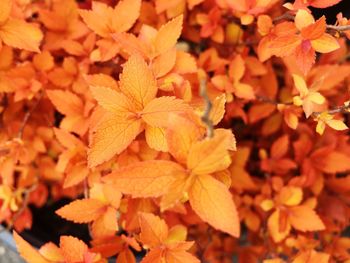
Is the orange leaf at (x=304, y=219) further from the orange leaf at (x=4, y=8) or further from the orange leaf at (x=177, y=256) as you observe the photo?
the orange leaf at (x=4, y=8)

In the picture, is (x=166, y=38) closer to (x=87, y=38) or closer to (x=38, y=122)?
(x=87, y=38)

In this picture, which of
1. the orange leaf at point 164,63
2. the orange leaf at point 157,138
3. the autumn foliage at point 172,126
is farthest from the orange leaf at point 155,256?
the orange leaf at point 164,63

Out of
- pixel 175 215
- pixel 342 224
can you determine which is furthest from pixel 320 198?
pixel 175 215

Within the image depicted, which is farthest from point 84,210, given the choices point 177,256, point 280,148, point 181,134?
point 280,148

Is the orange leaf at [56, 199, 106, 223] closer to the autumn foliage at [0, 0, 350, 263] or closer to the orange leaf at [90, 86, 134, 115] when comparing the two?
the autumn foliage at [0, 0, 350, 263]

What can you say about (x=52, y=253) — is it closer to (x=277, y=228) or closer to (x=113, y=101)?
(x=113, y=101)

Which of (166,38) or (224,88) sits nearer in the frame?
(166,38)

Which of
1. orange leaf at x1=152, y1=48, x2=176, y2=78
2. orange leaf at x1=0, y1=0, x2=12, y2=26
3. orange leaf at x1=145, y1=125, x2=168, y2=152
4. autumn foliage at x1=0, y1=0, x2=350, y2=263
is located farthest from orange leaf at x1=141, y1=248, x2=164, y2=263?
orange leaf at x1=0, y1=0, x2=12, y2=26
